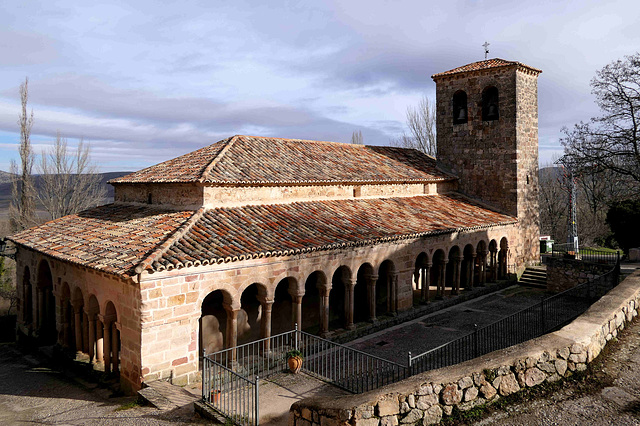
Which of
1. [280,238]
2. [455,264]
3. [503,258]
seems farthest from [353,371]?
[503,258]

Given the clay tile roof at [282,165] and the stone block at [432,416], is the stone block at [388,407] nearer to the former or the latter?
the stone block at [432,416]

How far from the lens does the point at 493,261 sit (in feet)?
68.5

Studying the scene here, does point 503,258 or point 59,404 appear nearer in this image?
point 59,404

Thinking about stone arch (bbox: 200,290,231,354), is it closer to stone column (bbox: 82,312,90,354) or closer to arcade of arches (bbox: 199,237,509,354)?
arcade of arches (bbox: 199,237,509,354)

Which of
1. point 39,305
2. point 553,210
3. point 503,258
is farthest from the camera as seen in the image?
point 553,210

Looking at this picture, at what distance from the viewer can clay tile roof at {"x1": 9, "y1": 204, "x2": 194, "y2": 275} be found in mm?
10516

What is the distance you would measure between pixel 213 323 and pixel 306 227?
390cm

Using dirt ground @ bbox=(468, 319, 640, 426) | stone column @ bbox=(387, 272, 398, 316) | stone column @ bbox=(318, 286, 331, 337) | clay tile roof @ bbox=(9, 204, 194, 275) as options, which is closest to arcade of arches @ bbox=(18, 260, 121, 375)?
clay tile roof @ bbox=(9, 204, 194, 275)

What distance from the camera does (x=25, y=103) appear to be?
28.8m

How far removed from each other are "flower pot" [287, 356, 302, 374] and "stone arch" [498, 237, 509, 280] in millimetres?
14578

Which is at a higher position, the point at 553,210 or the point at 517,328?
the point at 553,210

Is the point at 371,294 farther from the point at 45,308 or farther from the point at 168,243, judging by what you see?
the point at 45,308

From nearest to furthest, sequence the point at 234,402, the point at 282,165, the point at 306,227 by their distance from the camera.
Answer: the point at 234,402, the point at 306,227, the point at 282,165

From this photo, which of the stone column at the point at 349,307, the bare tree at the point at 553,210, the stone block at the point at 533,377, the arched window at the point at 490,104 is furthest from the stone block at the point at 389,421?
the bare tree at the point at 553,210
